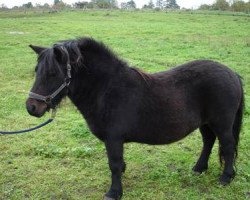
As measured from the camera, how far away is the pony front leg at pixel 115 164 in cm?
439

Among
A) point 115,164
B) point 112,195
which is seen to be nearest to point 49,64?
point 115,164

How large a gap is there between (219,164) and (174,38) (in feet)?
52.0

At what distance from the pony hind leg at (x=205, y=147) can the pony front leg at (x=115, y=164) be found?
143 centimetres

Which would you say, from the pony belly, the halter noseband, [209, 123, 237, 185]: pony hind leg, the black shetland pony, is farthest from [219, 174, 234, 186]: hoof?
the halter noseband

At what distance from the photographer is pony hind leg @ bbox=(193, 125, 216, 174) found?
5.26m

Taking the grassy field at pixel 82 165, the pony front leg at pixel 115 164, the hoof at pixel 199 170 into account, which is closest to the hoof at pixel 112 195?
the pony front leg at pixel 115 164

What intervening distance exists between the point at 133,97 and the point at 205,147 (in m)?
1.72

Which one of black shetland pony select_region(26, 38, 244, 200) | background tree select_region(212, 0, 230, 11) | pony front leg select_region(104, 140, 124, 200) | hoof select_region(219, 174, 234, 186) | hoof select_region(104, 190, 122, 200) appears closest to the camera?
black shetland pony select_region(26, 38, 244, 200)

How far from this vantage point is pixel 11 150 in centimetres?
616

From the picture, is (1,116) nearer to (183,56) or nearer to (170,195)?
(170,195)

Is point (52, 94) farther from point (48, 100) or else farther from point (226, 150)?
point (226, 150)

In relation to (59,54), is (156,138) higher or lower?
lower

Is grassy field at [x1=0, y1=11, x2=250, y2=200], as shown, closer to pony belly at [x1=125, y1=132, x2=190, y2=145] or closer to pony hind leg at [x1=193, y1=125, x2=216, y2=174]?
pony hind leg at [x1=193, y1=125, x2=216, y2=174]

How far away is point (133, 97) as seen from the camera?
14.3 ft
